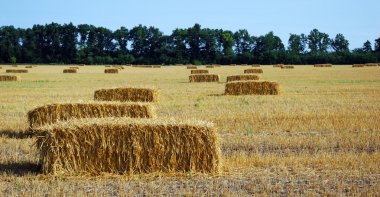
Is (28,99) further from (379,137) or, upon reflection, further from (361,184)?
(361,184)

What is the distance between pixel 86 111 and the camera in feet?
45.9

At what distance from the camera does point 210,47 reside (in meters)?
129

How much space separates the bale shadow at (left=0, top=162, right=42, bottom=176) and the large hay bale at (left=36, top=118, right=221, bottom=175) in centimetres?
34

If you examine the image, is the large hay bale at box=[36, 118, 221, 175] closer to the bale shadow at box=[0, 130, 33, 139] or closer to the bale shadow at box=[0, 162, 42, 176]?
the bale shadow at box=[0, 162, 42, 176]

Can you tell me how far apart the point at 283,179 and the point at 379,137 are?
5037mm

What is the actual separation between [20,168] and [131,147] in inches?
82.9

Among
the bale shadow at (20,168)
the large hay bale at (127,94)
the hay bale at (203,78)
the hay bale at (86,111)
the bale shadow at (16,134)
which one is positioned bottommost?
the hay bale at (203,78)

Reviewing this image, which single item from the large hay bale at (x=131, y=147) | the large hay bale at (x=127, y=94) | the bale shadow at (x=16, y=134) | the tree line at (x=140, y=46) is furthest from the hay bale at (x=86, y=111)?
the tree line at (x=140, y=46)

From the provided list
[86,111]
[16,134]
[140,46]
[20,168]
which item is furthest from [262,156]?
[140,46]

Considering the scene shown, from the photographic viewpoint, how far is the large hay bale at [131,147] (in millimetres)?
9820

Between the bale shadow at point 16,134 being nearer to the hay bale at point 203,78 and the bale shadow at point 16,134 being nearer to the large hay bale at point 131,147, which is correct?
the large hay bale at point 131,147

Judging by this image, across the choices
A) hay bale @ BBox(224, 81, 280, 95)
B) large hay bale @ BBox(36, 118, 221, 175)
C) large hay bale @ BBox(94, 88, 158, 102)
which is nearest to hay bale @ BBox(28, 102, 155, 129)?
large hay bale @ BBox(36, 118, 221, 175)

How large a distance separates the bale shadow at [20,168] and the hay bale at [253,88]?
1671cm

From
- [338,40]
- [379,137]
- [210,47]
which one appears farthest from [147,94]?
[338,40]
